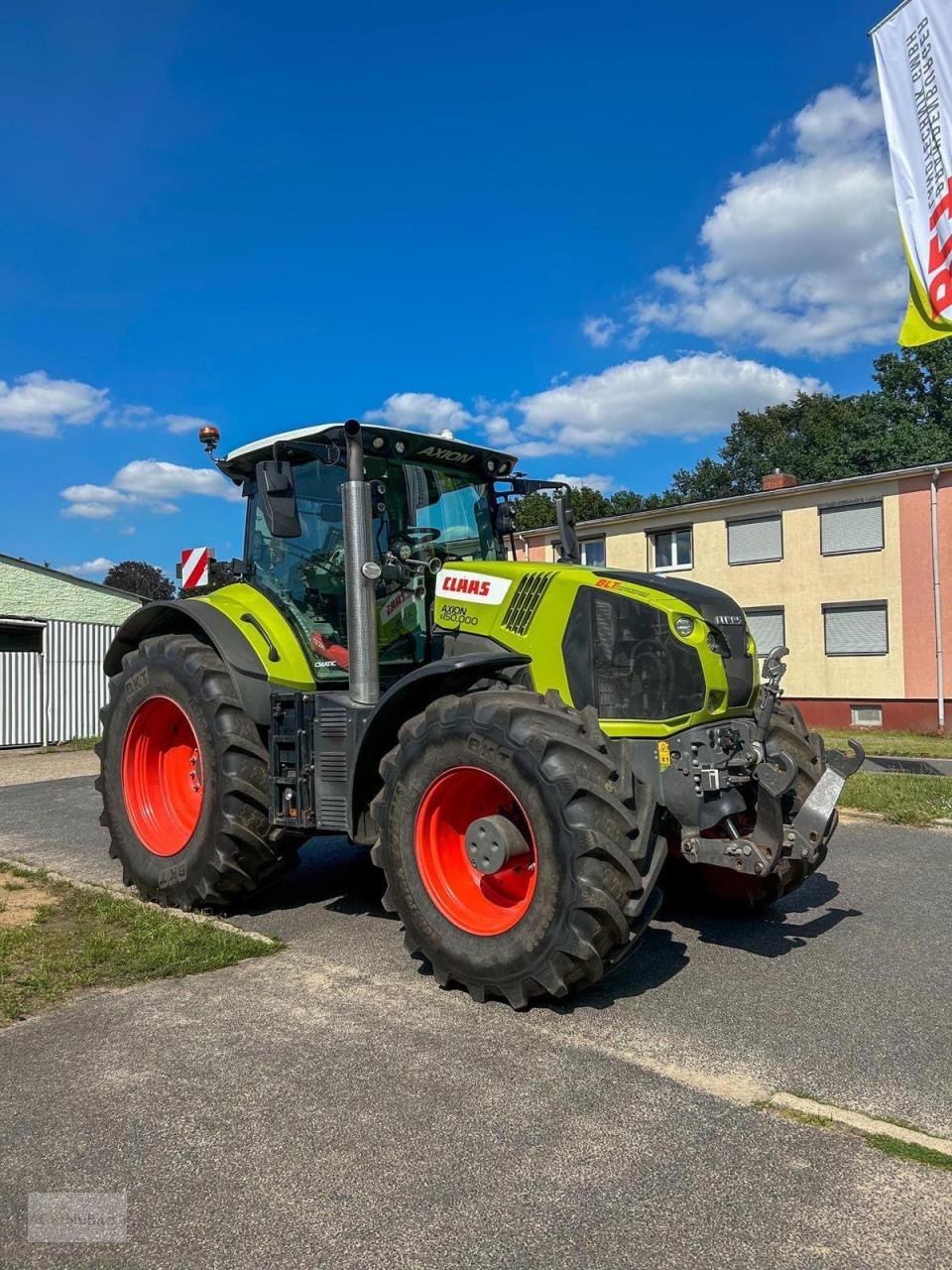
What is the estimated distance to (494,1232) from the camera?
2.65m

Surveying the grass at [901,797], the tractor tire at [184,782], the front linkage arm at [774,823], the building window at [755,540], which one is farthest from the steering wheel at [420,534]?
the building window at [755,540]

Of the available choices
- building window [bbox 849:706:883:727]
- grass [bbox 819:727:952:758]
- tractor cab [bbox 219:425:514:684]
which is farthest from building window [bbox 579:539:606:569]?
tractor cab [bbox 219:425:514:684]

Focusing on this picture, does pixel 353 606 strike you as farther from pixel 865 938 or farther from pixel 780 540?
pixel 780 540

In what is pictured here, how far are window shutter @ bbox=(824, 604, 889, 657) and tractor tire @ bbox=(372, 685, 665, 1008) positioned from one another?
20.3m

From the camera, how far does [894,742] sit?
19.3 m

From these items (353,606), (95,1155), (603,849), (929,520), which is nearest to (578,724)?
(603,849)

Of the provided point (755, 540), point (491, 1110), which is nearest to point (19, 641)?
point (755, 540)

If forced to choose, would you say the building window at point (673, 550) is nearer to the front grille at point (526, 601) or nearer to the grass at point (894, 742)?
the grass at point (894, 742)

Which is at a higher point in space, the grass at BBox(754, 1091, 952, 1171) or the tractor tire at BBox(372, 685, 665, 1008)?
the tractor tire at BBox(372, 685, 665, 1008)

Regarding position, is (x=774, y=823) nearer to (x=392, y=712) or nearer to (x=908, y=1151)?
(x=908, y=1151)

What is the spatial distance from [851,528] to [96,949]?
21.6 metres

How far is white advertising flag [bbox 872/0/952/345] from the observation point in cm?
→ 814

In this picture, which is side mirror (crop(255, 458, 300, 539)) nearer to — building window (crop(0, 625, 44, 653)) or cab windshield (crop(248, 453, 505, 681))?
cab windshield (crop(248, 453, 505, 681))

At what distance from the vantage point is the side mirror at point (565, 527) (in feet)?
21.4
